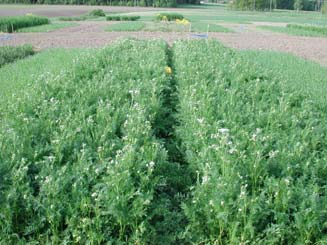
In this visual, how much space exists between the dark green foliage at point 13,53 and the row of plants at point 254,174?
37.0ft

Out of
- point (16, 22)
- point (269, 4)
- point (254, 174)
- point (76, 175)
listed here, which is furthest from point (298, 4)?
point (76, 175)

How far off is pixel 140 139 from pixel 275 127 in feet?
6.35

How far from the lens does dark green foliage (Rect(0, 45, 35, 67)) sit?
15.6 m

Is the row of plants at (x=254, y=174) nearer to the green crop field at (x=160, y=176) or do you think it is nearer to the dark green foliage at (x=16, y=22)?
the green crop field at (x=160, y=176)

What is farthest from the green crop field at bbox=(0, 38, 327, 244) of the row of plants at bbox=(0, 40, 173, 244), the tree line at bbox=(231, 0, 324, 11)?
the tree line at bbox=(231, 0, 324, 11)

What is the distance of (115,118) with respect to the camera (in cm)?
570

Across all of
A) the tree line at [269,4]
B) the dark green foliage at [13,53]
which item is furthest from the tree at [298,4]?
the dark green foliage at [13,53]

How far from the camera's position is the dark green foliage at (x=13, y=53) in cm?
1564

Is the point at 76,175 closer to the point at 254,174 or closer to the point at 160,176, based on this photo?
the point at 160,176

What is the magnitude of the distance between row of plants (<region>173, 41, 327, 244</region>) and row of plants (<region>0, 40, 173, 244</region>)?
1.79 feet

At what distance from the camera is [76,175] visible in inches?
161

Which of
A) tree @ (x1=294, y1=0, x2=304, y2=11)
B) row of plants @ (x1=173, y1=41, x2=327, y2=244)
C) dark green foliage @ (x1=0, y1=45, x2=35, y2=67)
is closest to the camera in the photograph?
row of plants @ (x1=173, y1=41, x2=327, y2=244)

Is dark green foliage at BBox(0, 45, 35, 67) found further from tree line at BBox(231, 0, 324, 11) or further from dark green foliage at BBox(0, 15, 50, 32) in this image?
tree line at BBox(231, 0, 324, 11)

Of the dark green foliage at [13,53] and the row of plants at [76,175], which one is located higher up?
the row of plants at [76,175]
